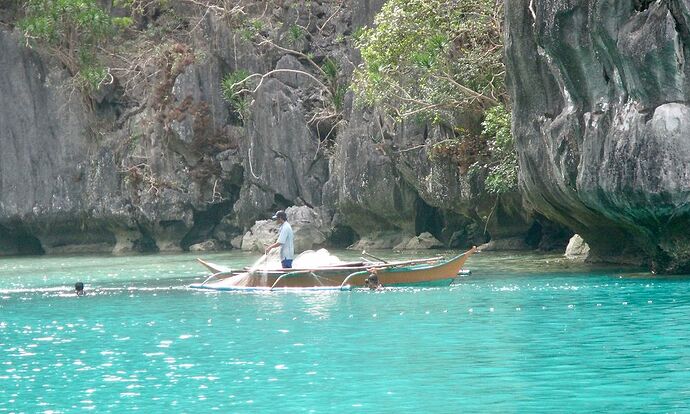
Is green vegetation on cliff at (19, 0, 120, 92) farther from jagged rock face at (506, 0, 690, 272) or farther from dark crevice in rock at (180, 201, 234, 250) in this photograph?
jagged rock face at (506, 0, 690, 272)

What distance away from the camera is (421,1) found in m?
30.9

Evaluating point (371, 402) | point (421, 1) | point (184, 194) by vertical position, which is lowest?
point (371, 402)

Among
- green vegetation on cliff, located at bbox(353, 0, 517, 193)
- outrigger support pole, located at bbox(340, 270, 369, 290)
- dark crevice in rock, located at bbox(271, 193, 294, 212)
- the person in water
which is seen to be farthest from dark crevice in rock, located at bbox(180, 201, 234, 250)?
the person in water

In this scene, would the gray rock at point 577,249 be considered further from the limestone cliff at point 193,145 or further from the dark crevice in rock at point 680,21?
the dark crevice in rock at point 680,21

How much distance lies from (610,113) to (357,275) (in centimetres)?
592

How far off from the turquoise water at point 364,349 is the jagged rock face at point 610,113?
55.2 inches

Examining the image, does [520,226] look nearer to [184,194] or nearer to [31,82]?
[184,194]

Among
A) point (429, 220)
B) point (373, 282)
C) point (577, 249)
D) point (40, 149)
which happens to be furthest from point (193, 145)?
point (373, 282)

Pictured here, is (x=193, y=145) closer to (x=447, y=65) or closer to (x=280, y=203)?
(x=280, y=203)

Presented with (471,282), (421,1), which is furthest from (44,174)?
(471,282)

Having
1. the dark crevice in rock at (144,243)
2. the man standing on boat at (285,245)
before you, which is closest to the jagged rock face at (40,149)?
the dark crevice in rock at (144,243)

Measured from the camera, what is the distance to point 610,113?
78.0 feet

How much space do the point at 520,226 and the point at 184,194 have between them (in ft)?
47.9

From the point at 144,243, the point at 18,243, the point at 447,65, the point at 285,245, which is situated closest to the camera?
the point at 285,245
